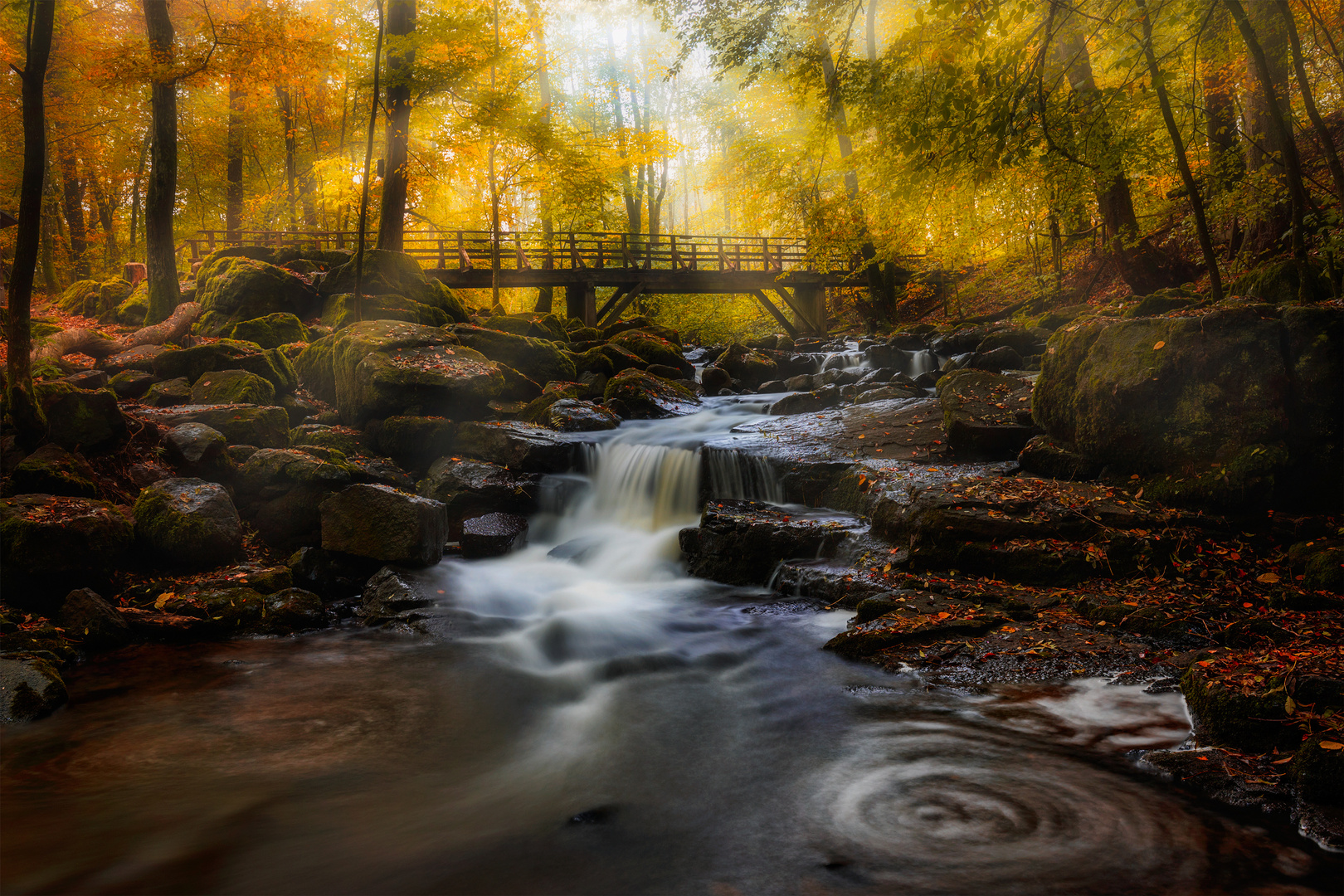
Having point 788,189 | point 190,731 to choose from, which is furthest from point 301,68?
point 190,731

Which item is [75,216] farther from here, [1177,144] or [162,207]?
[1177,144]

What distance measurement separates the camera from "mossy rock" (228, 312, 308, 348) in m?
13.5

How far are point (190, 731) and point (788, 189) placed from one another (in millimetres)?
11440

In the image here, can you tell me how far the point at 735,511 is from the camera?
7.73 metres

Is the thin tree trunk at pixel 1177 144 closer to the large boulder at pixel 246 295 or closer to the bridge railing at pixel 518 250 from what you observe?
the bridge railing at pixel 518 250

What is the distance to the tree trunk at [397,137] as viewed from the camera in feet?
50.5

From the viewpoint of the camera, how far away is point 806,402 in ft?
41.0

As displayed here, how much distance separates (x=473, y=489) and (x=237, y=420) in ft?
9.92

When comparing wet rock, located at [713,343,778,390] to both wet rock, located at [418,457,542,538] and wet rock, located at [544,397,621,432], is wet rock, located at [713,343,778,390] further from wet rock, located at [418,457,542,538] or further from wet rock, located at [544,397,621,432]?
wet rock, located at [418,457,542,538]

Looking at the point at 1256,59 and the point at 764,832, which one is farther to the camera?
the point at 1256,59

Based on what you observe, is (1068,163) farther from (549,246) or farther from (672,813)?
(549,246)

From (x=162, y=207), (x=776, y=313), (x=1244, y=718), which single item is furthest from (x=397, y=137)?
(x=1244, y=718)

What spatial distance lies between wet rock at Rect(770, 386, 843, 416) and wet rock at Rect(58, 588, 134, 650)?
933cm

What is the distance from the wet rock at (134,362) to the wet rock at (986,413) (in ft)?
38.2
